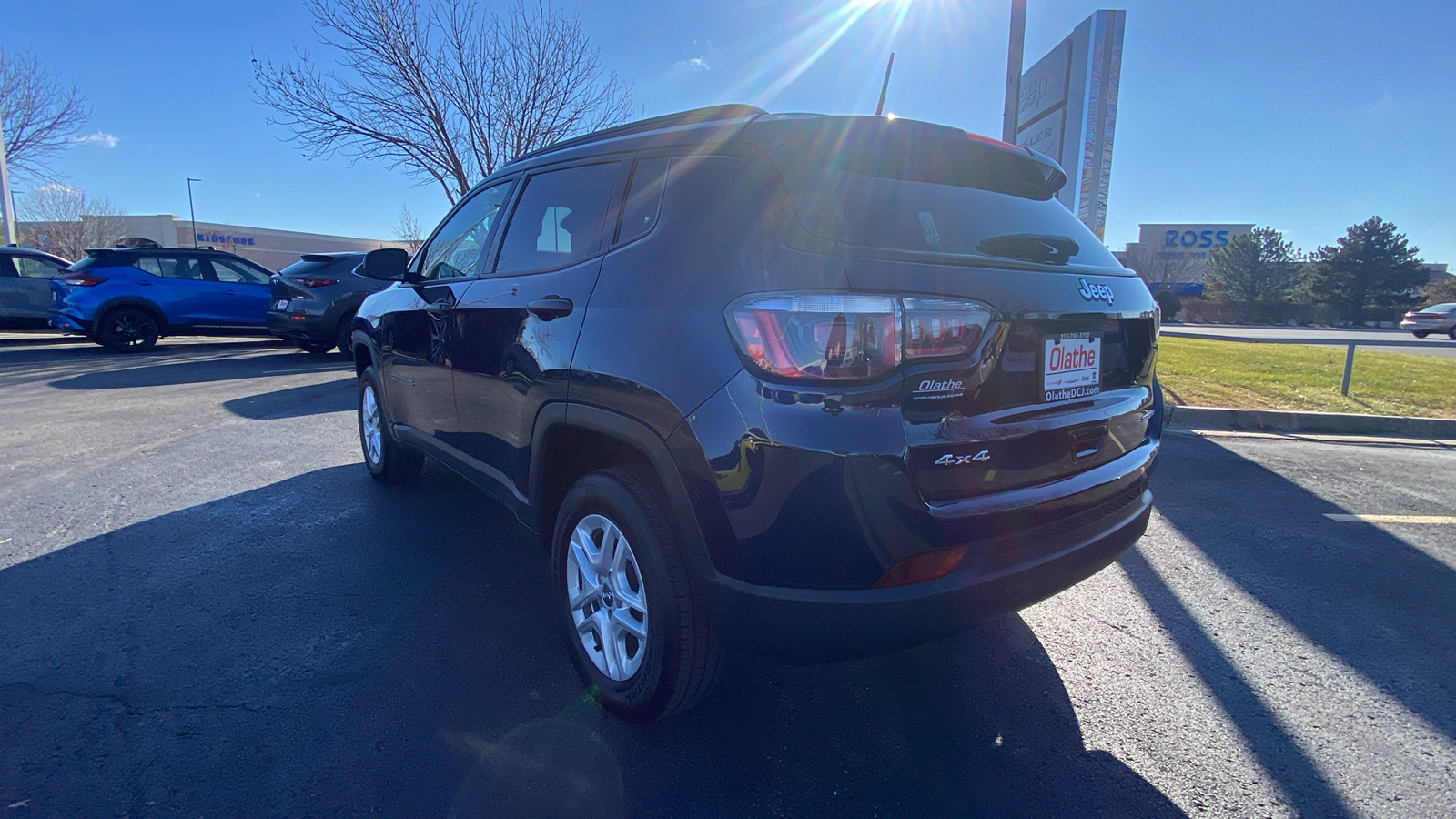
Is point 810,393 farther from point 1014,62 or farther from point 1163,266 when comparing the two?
point 1163,266

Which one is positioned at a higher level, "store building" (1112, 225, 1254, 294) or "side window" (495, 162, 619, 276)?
"store building" (1112, 225, 1254, 294)

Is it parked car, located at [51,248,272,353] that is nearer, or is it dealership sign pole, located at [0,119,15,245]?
parked car, located at [51,248,272,353]

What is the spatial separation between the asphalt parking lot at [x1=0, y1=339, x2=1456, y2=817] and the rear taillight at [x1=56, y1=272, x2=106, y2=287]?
9.20m

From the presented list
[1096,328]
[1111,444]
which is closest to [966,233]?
[1096,328]

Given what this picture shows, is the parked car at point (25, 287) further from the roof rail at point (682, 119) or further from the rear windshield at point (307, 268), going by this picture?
the roof rail at point (682, 119)

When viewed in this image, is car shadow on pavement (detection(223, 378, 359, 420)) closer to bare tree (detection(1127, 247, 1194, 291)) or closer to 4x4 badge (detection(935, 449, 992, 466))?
4x4 badge (detection(935, 449, 992, 466))

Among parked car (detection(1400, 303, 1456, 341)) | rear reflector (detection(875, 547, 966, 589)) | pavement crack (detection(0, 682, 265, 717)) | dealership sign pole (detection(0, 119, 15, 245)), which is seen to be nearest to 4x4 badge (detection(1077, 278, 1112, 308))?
rear reflector (detection(875, 547, 966, 589))

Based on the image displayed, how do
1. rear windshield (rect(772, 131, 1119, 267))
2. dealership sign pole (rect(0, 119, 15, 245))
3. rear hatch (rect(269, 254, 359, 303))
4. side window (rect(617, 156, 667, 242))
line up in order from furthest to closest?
dealership sign pole (rect(0, 119, 15, 245)) → rear hatch (rect(269, 254, 359, 303)) → side window (rect(617, 156, 667, 242)) → rear windshield (rect(772, 131, 1119, 267))

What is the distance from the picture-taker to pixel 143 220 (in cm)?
5244

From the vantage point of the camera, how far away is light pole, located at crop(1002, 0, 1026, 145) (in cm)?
812

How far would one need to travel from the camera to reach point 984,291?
6.10 ft

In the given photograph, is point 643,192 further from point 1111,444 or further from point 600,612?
point 1111,444

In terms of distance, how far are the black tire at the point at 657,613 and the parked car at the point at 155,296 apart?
12.8 meters

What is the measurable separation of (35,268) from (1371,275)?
60.7 m
